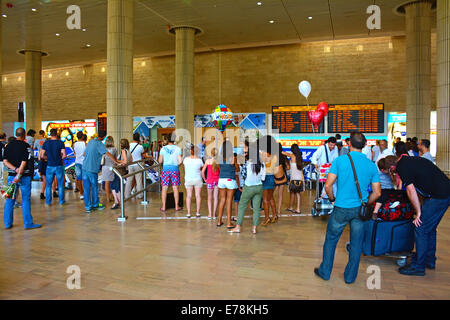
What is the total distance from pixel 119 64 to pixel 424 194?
865 centimetres

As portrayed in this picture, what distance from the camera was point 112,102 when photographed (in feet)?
32.9

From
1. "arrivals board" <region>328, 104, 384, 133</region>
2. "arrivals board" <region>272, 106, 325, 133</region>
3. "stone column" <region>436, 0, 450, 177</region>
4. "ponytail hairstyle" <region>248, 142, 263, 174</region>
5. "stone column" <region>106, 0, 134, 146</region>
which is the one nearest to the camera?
"ponytail hairstyle" <region>248, 142, 263, 174</region>

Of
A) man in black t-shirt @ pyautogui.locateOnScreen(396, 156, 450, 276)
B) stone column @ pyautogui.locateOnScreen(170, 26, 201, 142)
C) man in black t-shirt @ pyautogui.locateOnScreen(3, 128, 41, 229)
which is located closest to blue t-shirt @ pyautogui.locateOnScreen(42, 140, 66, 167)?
man in black t-shirt @ pyautogui.locateOnScreen(3, 128, 41, 229)

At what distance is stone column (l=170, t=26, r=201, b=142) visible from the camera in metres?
14.9

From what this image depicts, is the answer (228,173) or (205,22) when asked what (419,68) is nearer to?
(205,22)

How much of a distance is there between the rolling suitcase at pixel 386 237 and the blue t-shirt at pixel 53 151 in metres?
6.82

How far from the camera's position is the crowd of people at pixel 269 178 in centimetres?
360

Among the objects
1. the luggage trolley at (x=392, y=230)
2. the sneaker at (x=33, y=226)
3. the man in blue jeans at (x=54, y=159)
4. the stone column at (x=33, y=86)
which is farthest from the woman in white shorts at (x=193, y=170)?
the stone column at (x=33, y=86)

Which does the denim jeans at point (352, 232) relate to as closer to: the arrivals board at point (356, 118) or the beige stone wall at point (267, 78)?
the arrivals board at point (356, 118)

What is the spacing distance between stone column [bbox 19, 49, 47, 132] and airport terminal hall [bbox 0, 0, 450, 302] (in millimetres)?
80

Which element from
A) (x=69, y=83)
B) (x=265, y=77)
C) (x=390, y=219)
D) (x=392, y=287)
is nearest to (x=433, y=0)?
(x=265, y=77)

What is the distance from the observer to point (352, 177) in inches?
140

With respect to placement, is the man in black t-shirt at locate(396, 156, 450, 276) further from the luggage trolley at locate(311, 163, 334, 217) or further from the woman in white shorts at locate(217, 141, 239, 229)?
the woman in white shorts at locate(217, 141, 239, 229)

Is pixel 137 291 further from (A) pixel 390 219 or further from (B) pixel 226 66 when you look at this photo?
(B) pixel 226 66
